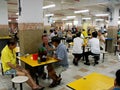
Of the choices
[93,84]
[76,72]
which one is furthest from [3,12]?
[93,84]

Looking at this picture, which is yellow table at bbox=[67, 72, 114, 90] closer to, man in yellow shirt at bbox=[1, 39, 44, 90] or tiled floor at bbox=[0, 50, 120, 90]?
man in yellow shirt at bbox=[1, 39, 44, 90]

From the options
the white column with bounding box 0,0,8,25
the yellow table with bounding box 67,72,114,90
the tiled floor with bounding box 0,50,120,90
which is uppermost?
the white column with bounding box 0,0,8,25

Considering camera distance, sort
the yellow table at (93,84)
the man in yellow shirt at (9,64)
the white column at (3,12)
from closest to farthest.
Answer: the yellow table at (93,84) → the man in yellow shirt at (9,64) → the white column at (3,12)

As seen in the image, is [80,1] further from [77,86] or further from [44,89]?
[77,86]

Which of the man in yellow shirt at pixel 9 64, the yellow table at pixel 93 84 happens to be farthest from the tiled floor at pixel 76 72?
the yellow table at pixel 93 84

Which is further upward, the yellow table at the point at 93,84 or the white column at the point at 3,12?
the white column at the point at 3,12

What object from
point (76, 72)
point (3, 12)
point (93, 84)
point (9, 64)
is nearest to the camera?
point (93, 84)

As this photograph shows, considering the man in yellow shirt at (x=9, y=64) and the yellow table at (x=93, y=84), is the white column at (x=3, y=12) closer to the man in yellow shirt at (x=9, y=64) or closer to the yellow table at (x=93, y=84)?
the man in yellow shirt at (x=9, y=64)

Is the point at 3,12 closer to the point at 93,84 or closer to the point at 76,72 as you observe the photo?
the point at 76,72

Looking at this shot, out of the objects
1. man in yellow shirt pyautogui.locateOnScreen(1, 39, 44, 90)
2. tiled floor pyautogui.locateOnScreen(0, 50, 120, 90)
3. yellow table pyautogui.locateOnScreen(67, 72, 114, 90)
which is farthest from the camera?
tiled floor pyautogui.locateOnScreen(0, 50, 120, 90)

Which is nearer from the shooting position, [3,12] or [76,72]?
[76,72]

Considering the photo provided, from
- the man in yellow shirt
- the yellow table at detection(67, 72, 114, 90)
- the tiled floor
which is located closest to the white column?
the tiled floor

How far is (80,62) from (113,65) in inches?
54.9

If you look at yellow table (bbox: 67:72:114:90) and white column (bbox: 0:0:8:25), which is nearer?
yellow table (bbox: 67:72:114:90)
